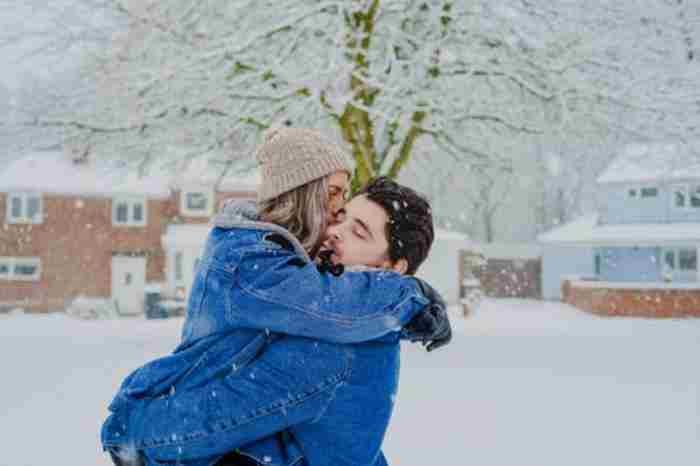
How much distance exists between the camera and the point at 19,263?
2914 centimetres

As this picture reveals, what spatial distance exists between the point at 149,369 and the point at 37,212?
30570 mm

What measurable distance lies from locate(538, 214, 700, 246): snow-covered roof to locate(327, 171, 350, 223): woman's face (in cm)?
2498

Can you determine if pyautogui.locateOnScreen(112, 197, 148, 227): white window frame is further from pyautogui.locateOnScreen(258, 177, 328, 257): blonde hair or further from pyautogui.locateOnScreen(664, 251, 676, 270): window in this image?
pyautogui.locateOnScreen(258, 177, 328, 257): blonde hair

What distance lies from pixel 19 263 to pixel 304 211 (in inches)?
1201

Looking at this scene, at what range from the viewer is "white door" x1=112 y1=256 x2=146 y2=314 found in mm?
29609

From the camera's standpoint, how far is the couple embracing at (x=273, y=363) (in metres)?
1.71

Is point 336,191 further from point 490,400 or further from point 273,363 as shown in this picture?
point 490,400

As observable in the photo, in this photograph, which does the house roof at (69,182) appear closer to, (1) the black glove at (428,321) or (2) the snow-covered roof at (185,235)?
(2) the snow-covered roof at (185,235)

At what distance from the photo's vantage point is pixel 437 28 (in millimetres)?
9516

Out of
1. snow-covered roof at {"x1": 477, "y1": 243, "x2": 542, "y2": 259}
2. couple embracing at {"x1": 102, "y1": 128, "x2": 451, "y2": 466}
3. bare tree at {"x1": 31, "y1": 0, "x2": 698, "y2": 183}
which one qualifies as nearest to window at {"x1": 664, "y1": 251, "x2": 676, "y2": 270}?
snow-covered roof at {"x1": 477, "y1": 243, "x2": 542, "y2": 259}

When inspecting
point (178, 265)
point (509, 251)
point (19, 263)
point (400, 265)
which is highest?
point (400, 265)

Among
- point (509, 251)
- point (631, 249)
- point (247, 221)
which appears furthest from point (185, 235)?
point (247, 221)

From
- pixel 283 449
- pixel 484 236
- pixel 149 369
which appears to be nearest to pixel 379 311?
pixel 283 449

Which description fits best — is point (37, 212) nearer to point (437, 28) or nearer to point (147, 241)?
point (147, 241)
